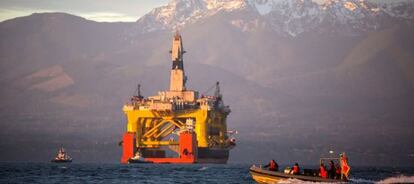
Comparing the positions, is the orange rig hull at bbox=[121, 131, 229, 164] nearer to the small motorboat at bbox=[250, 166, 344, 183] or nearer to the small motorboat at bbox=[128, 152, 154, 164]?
the small motorboat at bbox=[128, 152, 154, 164]

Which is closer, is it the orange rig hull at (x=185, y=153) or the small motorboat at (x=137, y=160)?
the orange rig hull at (x=185, y=153)

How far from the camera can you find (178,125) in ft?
559

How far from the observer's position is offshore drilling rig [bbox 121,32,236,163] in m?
164

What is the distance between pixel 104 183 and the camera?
99.1 metres

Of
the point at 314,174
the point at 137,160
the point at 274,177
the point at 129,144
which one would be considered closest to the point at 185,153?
the point at 137,160

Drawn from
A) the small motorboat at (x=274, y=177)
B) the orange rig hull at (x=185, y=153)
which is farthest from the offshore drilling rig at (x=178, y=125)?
the small motorboat at (x=274, y=177)

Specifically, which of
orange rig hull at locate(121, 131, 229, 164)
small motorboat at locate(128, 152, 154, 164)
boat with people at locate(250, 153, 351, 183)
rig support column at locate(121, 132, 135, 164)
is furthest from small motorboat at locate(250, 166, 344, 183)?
rig support column at locate(121, 132, 135, 164)

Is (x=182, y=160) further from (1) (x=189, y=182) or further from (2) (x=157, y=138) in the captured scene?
(1) (x=189, y=182)

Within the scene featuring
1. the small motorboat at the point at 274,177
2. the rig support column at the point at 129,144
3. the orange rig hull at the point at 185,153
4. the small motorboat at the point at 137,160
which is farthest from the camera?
the rig support column at the point at 129,144

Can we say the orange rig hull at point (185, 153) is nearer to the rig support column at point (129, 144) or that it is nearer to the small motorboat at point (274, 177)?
the rig support column at point (129, 144)

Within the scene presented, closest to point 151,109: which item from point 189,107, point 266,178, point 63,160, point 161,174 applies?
point 189,107

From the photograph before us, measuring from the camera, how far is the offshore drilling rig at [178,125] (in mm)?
164125

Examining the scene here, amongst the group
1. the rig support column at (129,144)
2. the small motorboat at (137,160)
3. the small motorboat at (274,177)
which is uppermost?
the rig support column at (129,144)

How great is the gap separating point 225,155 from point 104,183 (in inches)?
3007
